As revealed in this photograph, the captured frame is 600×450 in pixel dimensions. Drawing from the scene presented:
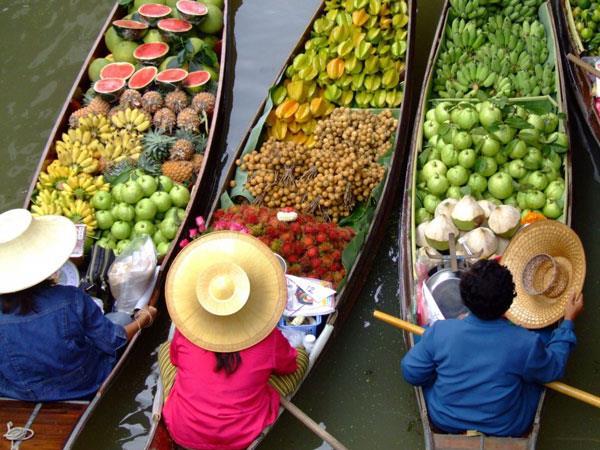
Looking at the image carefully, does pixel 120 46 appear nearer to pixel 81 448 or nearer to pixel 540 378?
pixel 81 448

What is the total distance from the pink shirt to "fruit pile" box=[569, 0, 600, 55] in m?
3.25

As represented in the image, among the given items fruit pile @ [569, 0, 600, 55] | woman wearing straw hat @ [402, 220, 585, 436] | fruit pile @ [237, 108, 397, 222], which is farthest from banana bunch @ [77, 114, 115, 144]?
fruit pile @ [569, 0, 600, 55]

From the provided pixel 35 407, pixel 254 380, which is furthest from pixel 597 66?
pixel 35 407

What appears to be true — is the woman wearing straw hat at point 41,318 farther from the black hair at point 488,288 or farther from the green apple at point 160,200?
the black hair at point 488,288

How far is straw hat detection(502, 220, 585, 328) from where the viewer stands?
2.84m

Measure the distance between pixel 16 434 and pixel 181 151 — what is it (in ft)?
6.83

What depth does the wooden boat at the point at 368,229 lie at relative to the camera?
3.03 m

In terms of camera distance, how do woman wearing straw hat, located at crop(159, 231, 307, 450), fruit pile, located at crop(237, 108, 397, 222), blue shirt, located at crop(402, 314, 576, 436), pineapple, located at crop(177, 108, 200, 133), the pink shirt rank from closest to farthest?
blue shirt, located at crop(402, 314, 576, 436) → woman wearing straw hat, located at crop(159, 231, 307, 450) → the pink shirt → fruit pile, located at crop(237, 108, 397, 222) → pineapple, located at crop(177, 108, 200, 133)

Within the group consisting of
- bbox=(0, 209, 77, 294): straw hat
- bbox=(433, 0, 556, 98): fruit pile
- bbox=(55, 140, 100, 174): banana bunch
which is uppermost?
bbox=(433, 0, 556, 98): fruit pile

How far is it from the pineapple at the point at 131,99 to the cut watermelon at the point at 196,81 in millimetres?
352

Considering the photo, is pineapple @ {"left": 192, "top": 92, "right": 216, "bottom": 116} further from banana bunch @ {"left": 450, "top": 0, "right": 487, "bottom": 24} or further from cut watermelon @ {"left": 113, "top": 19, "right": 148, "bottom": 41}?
banana bunch @ {"left": 450, "top": 0, "right": 487, "bottom": 24}

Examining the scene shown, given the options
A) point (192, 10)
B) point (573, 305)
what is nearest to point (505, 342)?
point (573, 305)

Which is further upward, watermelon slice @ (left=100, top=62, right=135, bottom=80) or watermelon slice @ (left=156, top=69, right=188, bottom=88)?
watermelon slice @ (left=156, top=69, right=188, bottom=88)

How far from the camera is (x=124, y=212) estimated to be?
408 cm
